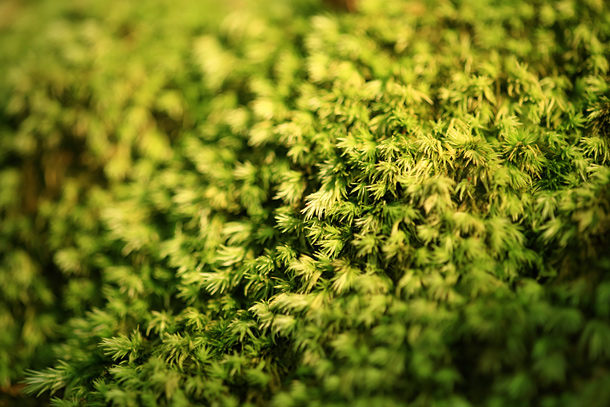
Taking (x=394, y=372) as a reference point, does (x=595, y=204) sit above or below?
above

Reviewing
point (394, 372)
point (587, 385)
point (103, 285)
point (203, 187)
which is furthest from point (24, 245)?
point (587, 385)

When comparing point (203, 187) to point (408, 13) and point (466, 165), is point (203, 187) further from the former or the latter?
point (408, 13)

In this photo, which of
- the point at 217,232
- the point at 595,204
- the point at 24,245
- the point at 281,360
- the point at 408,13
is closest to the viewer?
the point at 595,204

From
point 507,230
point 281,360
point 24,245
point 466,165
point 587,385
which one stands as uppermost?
point 466,165

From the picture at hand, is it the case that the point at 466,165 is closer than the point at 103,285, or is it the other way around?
the point at 466,165

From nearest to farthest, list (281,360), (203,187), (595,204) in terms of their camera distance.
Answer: (595,204) < (281,360) < (203,187)

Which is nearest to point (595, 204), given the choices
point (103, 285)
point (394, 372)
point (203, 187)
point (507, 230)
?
point (507, 230)

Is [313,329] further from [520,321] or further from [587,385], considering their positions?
[587,385]
